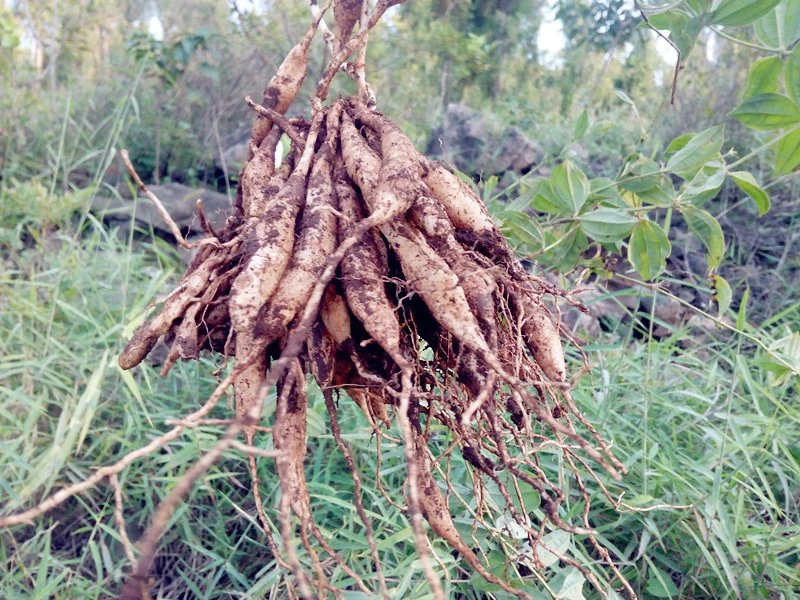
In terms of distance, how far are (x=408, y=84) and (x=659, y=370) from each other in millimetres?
3846

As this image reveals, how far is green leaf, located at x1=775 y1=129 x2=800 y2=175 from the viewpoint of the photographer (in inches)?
40.6

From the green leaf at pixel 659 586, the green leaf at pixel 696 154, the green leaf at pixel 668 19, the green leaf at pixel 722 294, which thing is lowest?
the green leaf at pixel 659 586

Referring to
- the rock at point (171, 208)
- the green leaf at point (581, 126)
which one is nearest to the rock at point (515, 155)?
the rock at point (171, 208)

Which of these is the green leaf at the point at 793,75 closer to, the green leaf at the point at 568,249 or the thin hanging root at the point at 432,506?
the green leaf at the point at 568,249

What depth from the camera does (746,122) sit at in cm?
101

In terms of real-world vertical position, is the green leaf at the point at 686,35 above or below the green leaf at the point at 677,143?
above

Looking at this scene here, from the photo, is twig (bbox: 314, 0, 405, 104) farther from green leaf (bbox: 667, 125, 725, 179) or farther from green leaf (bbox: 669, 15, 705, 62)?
green leaf (bbox: 667, 125, 725, 179)

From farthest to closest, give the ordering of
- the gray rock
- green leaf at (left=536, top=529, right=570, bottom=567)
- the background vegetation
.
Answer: the gray rock, the background vegetation, green leaf at (left=536, top=529, right=570, bottom=567)

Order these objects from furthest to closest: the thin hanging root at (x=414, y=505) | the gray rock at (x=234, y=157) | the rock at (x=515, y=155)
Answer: the gray rock at (x=234, y=157) < the rock at (x=515, y=155) < the thin hanging root at (x=414, y=505)

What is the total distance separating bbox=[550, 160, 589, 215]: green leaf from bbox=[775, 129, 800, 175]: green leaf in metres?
0.34

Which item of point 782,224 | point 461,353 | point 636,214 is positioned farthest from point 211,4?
point 461,353

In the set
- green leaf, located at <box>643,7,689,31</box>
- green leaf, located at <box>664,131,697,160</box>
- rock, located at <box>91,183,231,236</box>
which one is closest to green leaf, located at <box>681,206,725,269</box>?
green leaf, located at <box>664,131,697,160</box>

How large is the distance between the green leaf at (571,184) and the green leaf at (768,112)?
263 millimetres

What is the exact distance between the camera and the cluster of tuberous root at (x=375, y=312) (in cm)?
74
